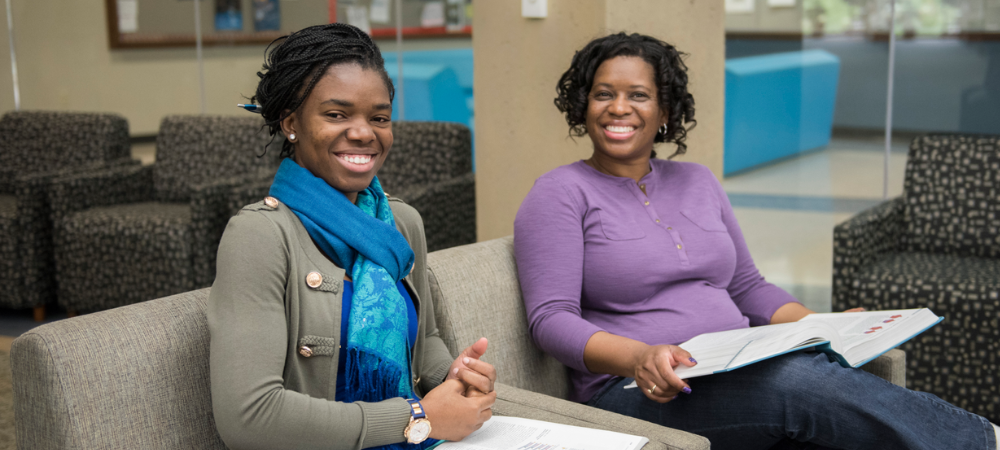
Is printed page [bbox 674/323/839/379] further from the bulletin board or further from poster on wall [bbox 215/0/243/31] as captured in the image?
poster on wall [bbox 215/0/243/31]

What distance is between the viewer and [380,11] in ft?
15.5

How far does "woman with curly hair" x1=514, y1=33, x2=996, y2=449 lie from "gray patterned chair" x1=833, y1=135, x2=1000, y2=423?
1.02 m

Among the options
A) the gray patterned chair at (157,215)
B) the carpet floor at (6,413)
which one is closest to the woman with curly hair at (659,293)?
the carpet floor at (6,413)

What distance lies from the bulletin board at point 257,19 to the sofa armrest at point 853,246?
2.41 meters

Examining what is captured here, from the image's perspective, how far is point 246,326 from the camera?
3.71 ft

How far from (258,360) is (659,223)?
967mm

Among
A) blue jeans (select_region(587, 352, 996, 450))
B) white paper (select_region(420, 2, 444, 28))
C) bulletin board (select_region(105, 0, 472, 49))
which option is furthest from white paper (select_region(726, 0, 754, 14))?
blue jeans (select_region(587, 352, 996, 450))

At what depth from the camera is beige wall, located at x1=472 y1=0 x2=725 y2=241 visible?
9.18ft

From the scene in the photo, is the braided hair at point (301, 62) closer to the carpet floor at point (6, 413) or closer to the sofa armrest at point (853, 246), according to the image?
the carpet floor at point (6, 413)

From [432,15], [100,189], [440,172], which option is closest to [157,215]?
[100,189]

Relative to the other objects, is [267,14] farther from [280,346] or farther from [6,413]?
[280,346]

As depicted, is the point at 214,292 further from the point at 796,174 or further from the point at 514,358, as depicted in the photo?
the point at 796,174

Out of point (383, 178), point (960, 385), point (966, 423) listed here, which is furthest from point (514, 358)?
point (383, 178)

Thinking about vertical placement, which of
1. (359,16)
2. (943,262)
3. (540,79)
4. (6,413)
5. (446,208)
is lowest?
(6,413)
